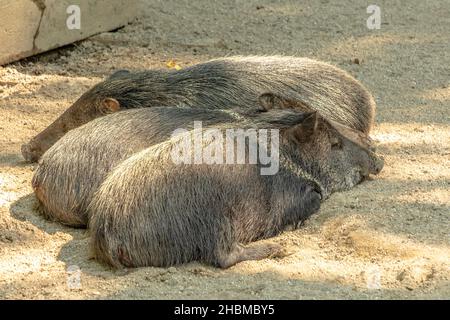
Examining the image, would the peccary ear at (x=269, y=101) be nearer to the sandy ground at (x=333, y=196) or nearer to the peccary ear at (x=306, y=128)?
the peccary ear at (x=306, y=128)

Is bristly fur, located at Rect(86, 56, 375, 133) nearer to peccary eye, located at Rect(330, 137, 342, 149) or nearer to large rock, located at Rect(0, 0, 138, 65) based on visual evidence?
peccary eye, located at Rect(330, 137, 342, 149)

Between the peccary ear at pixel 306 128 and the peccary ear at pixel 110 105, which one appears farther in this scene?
the peccary ear at pixel 110 105

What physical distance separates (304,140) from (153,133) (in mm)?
917

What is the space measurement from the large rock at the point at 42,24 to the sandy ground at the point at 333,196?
0.39ft

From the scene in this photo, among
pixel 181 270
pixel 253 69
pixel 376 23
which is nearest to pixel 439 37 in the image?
pixel 376 23

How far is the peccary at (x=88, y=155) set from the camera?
5629 millimetres

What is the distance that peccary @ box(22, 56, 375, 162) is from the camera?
20.8 feet

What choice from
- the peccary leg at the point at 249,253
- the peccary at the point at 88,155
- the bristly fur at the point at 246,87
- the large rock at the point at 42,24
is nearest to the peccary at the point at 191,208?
the peccary leg at the point at 249,253

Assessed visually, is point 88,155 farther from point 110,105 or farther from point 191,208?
point 191,208

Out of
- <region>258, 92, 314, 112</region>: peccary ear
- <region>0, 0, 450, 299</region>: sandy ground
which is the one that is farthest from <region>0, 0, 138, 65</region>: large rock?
<region>258, 92, 314, 112</region>: peccary ear

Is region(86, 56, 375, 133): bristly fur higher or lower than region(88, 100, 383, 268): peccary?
higher

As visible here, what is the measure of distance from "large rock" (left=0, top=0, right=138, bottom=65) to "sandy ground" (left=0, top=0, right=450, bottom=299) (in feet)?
0.39

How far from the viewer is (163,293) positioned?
462 cm
